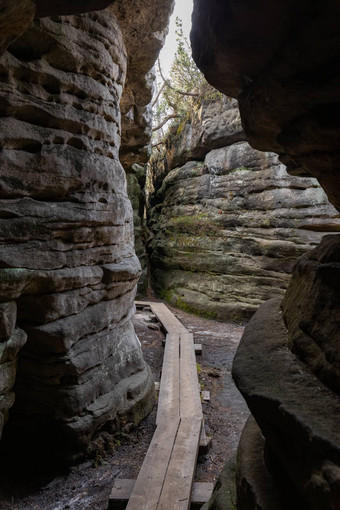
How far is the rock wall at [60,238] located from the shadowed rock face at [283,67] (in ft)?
7.20

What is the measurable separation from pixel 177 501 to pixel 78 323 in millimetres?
2222

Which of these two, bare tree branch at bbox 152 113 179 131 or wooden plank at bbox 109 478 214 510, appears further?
bare tree branch at bbox 152 113 179 131

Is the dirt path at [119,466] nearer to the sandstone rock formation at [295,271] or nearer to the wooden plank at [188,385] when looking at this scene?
the wooden plank at [188,385]

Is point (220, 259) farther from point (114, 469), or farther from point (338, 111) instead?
point (338, 111)

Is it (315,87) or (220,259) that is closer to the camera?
(315,87)

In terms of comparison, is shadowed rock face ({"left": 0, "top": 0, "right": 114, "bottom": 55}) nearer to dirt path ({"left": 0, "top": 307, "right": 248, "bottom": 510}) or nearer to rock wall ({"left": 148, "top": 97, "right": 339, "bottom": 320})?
dirt path ({"left": 0, "top": 307, "right": 248, "bottom": 510})

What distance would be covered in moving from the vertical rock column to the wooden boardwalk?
65 cm

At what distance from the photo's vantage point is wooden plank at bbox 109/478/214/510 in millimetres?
3416

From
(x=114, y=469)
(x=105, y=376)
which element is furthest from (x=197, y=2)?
(x=114, y=469)

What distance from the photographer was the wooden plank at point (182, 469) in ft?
10.8

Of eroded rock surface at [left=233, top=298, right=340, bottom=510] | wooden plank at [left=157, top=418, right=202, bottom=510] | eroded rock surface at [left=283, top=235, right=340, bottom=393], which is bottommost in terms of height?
wooden plank at [left=157, top=418, right=202, bottom=510]

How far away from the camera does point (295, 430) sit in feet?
5.31

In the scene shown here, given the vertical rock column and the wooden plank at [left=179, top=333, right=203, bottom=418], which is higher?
the vertical rock column

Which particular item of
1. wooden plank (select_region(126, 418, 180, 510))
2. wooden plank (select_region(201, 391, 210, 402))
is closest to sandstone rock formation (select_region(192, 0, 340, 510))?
wooden plank (select_region(126, 418, 180, 510))
